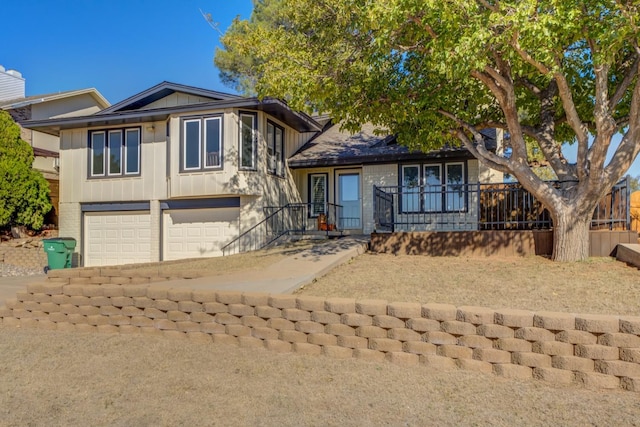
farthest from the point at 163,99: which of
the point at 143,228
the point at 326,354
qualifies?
the point at 326,354

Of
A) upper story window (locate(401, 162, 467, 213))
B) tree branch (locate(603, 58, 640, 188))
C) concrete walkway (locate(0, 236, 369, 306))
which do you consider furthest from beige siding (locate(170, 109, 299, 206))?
tree branch (locate(603, 58, 640, 188))

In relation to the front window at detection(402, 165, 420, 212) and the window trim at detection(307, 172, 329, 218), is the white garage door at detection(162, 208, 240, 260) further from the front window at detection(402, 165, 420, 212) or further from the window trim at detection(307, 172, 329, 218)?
the front window at detection(402, 165, 420, 212)

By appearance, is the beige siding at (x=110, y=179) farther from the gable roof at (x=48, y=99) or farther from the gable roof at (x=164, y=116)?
the gable roof at (x=48, y=99)

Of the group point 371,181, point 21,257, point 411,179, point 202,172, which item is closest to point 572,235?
point 411,179

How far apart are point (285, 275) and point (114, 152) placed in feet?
33.8

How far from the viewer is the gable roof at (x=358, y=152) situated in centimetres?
1284

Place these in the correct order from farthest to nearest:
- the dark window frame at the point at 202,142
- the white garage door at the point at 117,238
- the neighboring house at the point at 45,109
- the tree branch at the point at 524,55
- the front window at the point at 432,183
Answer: the neighboring house at the point at 45,109 < the white garage door at the point at 117,238 < the front window at the point at 432,183 < the dark window frame at the point at 202,142 < the tree branch at the point at 524,55

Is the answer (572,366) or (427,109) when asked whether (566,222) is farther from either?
(572,366)

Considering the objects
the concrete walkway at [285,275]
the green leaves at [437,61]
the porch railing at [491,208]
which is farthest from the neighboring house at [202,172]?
the concrete walkway at [285,275]

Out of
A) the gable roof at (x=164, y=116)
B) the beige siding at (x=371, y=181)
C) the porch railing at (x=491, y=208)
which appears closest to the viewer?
the porch railing at (x=491, y=208)

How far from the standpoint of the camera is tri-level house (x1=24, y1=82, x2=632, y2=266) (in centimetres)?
1244

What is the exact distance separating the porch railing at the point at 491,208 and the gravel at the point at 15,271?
10.5 m

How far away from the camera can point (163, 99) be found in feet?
45.5

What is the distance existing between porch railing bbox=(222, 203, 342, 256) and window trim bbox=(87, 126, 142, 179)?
4.37 meters
